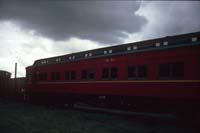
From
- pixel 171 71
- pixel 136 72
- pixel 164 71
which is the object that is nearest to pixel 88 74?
pixel 136 72

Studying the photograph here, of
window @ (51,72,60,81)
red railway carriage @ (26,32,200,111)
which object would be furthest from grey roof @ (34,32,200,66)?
window @ (51,72,60,81)

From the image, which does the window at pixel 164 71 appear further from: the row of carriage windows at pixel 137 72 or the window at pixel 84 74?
the window at pixel 84 74

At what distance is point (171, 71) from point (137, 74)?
2023mm

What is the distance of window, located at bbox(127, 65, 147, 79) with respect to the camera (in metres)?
12.6

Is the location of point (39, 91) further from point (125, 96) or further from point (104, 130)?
point (104, 130)

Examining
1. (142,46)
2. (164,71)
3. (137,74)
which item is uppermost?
(142,46)

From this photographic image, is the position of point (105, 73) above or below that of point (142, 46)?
below

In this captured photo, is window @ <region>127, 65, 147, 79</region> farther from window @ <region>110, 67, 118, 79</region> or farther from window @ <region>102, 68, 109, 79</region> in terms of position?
window @ <region>102, 68, 109, 79</region>

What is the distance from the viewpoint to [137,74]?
1284cm

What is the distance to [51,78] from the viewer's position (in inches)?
771

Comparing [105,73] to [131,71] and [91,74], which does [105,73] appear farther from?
[131,71]

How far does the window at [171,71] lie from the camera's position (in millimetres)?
11180

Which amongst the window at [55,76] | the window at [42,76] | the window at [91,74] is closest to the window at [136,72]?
the window at [91,74]

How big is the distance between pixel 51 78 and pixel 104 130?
10.9 meters
